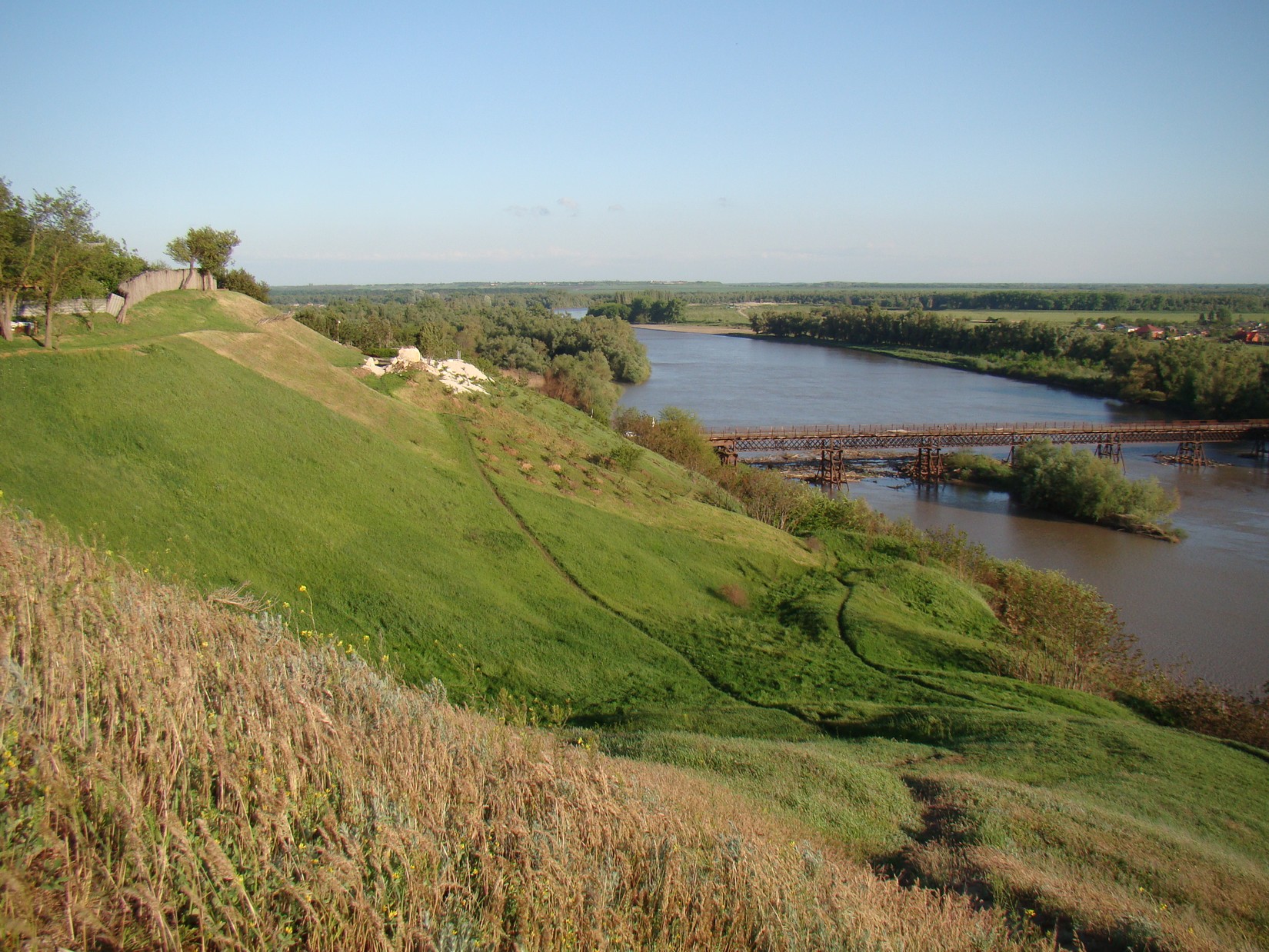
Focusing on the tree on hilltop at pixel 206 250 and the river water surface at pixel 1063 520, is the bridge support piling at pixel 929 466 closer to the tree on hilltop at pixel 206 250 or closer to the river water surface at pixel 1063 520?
the river water surface at pixel 1063 520

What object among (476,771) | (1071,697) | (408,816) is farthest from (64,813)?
(1071,697)

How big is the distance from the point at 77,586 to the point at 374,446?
1162 cm

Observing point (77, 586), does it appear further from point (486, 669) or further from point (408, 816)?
point (486, 669)

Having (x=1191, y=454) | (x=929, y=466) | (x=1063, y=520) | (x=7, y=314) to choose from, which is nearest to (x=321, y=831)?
(x=7, y=314)

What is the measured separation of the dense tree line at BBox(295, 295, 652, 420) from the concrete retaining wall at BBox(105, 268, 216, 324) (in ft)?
25.1

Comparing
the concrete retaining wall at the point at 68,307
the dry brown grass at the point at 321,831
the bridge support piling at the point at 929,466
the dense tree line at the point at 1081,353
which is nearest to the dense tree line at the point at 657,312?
the dense tree line at the point at 1081,353

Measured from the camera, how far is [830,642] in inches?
653

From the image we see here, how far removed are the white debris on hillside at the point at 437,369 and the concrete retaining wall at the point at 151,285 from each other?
5.64 m

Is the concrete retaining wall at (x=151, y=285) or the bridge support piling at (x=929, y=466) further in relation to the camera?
the bridge support piling at (x=929, y=466)

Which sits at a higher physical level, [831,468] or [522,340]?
[522,340]

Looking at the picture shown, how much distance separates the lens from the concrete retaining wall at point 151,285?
1883 centimetres

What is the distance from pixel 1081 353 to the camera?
8300 cm

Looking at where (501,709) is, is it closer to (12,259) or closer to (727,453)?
(12,259)

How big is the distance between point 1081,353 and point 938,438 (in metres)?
47.8
